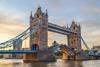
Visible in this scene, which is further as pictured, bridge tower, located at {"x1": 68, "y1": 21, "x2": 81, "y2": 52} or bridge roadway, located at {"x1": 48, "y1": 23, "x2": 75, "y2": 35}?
bridge tower, located at {"x1": 68, "y1": 21, "x2": 81, "y2": 52}

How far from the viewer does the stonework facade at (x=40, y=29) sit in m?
96.5

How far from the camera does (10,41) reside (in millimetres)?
86312

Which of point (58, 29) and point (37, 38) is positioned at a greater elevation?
point (58, 29)

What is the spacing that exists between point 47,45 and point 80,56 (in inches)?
1175

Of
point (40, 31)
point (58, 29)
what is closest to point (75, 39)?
point (58, 29)

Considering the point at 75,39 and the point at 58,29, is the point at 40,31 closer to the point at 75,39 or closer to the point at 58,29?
the point at 58,29

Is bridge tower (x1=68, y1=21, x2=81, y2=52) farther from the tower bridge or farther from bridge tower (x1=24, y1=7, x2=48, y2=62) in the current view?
bridge tower (x1=24, y1=7, x2=48, y2=62)

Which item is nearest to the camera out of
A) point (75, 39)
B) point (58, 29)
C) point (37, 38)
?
point (37, 38)

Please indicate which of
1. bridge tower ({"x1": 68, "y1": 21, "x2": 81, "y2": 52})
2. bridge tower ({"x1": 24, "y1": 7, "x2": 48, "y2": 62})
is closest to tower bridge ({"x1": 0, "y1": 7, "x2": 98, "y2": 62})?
bridge tower ({"x1": 24, "y1": 7, "x2": 48, "y2": 62})

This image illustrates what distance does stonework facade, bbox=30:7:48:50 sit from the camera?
96.5 meters

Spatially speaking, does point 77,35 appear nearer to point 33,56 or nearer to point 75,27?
point 75,27

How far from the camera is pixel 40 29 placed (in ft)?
319

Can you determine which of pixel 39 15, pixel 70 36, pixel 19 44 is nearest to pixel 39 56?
pixel 19 44

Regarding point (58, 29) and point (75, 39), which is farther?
point (75, 39)
